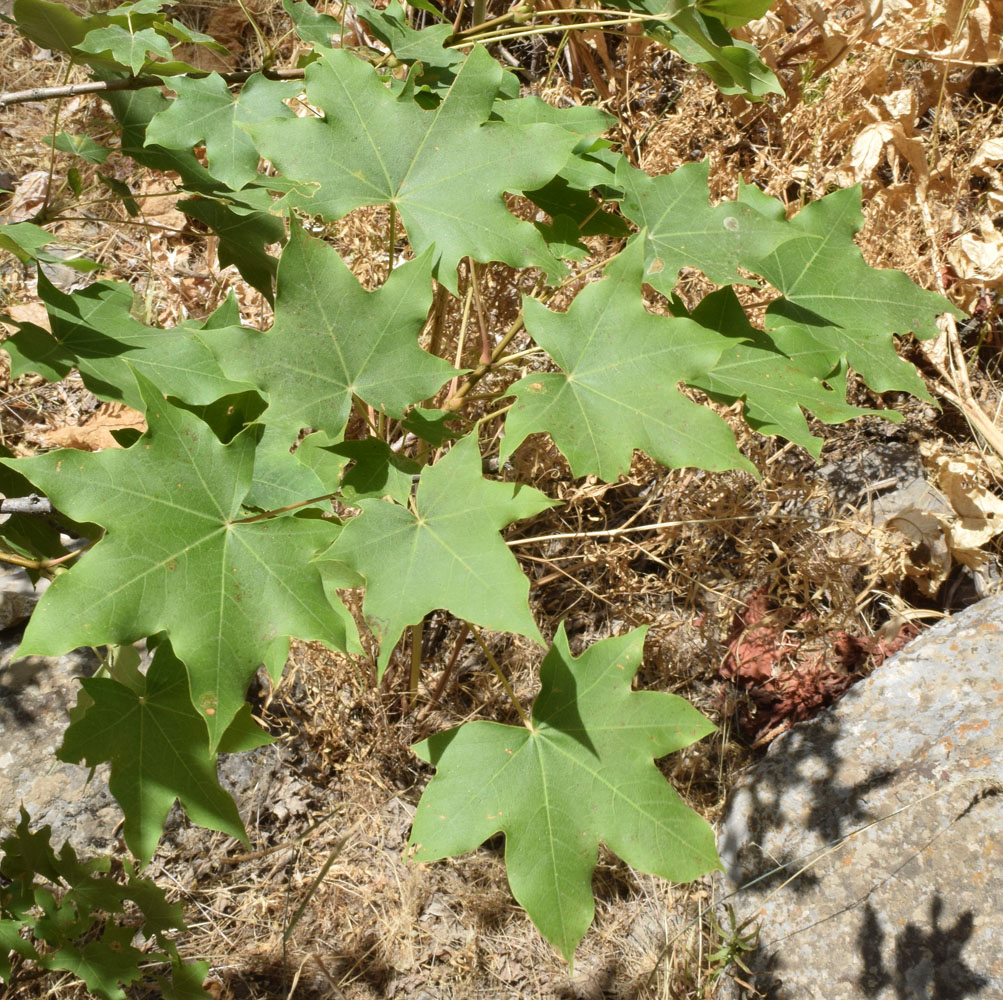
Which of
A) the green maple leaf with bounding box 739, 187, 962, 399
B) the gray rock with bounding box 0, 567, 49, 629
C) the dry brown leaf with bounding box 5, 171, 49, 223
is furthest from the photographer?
the dry brown leaf with bounding box 5, 171, 49, 223

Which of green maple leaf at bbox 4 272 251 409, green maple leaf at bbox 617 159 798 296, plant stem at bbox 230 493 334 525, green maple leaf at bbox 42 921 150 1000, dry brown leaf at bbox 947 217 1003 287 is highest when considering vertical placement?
green maple leaf at bbox 617 159 798 296

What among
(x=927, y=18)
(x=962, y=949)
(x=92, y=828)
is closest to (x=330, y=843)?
(x=92, y=828)

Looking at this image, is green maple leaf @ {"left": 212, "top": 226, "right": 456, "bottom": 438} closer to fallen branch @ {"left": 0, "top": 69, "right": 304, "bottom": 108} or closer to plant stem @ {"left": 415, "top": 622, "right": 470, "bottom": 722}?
fallen branch @ {"left": 0, "top": 69, "right": 304, "bottom": 108}

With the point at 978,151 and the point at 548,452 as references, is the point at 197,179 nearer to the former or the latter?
the point at 548,452

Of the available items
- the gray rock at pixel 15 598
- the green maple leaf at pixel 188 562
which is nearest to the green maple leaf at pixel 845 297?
the green maple leaf at pixel 188 562

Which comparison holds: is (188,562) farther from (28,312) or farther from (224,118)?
(28,312)

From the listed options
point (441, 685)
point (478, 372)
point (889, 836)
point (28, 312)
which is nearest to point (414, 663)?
point (441, 685)

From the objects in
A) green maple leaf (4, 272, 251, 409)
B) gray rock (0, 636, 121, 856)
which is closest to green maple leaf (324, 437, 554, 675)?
green maple leaf (4, 272, 251, 409)
